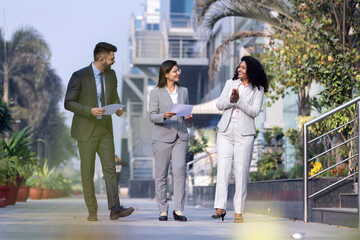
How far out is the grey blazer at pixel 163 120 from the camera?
9.72 metres

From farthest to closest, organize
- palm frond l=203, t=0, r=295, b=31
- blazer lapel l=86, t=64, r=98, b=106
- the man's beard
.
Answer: palm frond l=203, t=0, r=295, b=31 → the man's beard → blazer lapel l=86, t=64, r=98, b=106

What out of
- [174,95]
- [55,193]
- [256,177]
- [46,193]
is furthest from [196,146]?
[174,95]

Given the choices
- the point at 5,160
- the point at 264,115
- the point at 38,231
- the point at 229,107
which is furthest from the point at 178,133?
the point at 264,115

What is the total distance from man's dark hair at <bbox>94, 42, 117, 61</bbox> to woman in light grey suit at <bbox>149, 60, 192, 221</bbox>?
2.54ft

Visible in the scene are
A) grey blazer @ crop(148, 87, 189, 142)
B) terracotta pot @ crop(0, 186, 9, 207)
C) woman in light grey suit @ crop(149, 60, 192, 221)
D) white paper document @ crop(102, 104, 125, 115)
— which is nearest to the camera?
white paper document @ crop(102, 104, 125, 115)

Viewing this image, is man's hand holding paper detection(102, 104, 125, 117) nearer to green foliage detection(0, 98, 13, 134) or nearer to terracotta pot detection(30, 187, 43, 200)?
green foliage detection(0, 98, 13, 134)

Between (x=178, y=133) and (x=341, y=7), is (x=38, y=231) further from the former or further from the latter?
(x=341, y=7)

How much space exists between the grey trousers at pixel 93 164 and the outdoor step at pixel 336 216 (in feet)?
7.57

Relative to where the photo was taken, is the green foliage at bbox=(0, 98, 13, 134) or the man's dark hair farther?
the green foliage at bbox=(0, 98, 13, 134)

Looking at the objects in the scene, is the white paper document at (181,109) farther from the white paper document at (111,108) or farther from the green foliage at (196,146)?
the green foliage at (196,146)

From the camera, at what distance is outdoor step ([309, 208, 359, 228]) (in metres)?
8.31

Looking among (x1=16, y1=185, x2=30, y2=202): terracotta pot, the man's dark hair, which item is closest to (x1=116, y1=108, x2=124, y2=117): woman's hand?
the man's dark hair

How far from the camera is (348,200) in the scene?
9.55 meters

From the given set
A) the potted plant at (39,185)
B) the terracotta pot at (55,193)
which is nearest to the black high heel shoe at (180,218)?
the potted plant at (39,185)
